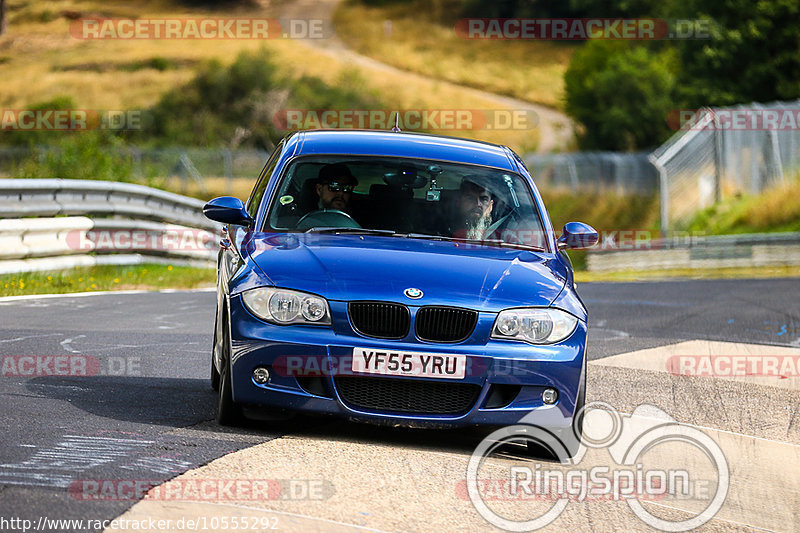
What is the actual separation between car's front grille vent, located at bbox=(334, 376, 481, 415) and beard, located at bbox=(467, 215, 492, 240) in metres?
1.40

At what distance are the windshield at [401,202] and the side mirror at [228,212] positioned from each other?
0.14 metres

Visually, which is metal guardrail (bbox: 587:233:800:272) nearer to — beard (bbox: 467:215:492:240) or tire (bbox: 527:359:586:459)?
beard (bbox: 467:215:492:240)

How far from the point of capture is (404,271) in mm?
6859

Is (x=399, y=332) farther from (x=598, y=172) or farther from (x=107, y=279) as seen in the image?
(x=598, y=172)

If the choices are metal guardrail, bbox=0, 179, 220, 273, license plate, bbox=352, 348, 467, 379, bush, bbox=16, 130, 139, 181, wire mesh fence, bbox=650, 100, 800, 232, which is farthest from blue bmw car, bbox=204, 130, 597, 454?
wire mesh fence, bbox=650, 100, 800, 232

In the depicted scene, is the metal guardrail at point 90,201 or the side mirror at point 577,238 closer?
the side mirror at point 577,238

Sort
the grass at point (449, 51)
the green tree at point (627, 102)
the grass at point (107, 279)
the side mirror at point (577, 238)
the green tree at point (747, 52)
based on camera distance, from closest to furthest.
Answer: the side mirror at point (577, 238)
the grass at point (107, 279)
the green tree at point (747, 52)
the green tree at point (627, 102)
the grass at point (449, 51)

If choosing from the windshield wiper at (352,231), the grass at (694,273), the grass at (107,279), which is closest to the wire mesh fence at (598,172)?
the grass at (694,273)

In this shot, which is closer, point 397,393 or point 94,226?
point 397,393

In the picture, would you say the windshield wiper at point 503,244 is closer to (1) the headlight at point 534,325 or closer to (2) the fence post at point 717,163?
(1) the headlight at point 534,325

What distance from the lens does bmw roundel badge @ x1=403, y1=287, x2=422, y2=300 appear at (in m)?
6.66

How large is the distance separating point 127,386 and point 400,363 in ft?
7.74

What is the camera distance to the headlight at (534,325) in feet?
22.1

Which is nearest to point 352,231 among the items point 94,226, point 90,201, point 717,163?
point 94,226
